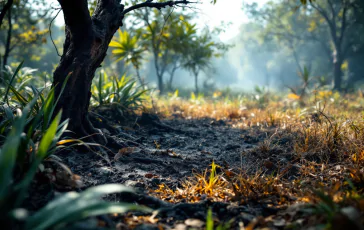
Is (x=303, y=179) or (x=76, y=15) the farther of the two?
(x=76, y=15)

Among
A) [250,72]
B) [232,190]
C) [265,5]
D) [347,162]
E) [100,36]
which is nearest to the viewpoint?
[232,190]

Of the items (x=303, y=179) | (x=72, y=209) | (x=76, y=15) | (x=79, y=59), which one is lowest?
(x=303, y=179)

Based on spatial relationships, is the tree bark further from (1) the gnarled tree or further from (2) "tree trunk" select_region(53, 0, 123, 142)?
(2) "tree trunk" select_region(53, 0, 123, 142)

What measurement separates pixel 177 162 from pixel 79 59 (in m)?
1.63

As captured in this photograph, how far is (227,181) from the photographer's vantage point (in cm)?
231

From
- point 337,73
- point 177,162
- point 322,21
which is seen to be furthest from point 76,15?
point 322,21

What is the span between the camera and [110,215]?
5.59 feet

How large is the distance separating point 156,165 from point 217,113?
383 cm

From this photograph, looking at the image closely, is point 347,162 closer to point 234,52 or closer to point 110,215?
point 110,215

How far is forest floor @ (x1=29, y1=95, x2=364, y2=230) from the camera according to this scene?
1.64 meters

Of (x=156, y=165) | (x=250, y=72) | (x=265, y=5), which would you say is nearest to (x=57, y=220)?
(x=156, y=165)

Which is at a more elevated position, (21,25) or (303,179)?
(21,25)

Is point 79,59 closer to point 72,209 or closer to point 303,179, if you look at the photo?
point 72,209

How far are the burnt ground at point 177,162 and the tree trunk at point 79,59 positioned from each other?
494 millimetres
